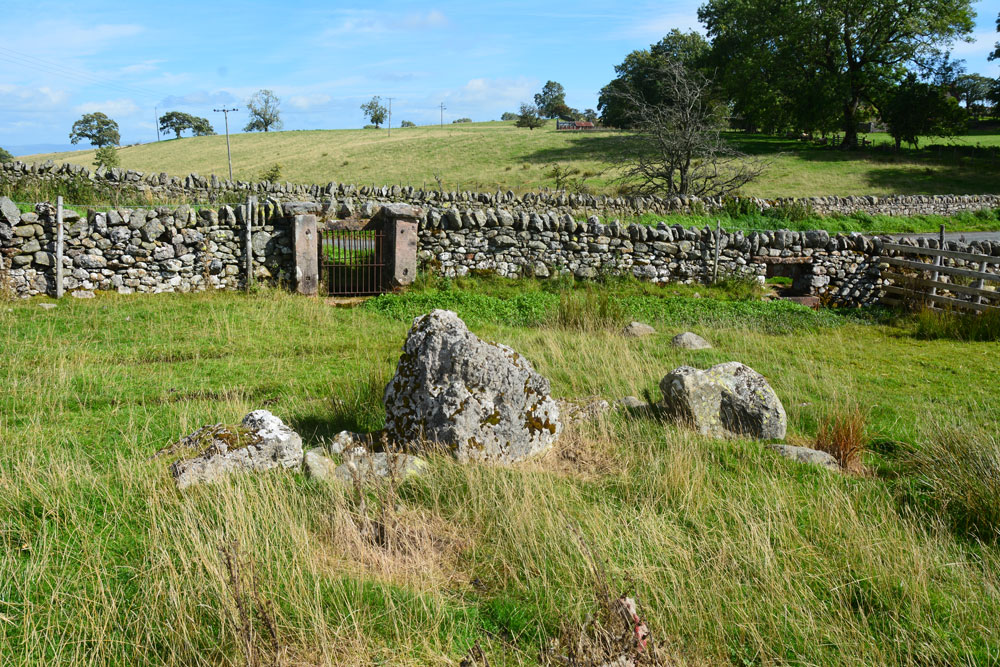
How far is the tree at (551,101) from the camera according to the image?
10771 centimetres

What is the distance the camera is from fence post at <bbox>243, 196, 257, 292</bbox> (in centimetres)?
1362

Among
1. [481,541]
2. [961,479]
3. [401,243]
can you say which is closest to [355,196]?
[401,243]

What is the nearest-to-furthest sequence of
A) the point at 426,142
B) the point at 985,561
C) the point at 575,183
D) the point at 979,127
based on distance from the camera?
the point at 985,561 → the point at 575,183 → the point at 426,142 → the point at 979,127

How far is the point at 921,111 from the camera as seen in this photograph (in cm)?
4084

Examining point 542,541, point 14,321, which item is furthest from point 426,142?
point 542,541

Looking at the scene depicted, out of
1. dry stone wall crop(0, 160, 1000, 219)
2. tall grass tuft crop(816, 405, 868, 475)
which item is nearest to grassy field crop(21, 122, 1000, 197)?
dry stone wall crop(0, 160, 1000, 219)

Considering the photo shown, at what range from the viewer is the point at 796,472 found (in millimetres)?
5727

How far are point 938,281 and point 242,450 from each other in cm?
1483

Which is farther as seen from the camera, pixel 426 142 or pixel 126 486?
pixel 426 142

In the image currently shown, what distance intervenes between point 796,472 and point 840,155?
137 ft

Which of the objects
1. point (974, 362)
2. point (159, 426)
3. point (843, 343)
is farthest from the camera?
point (843, 343)

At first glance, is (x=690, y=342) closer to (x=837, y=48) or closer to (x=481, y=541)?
(x=481, y=541)

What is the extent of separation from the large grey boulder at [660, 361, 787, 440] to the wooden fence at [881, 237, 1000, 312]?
8.71 metres

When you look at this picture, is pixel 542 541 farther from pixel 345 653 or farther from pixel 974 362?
pixel 974 362
